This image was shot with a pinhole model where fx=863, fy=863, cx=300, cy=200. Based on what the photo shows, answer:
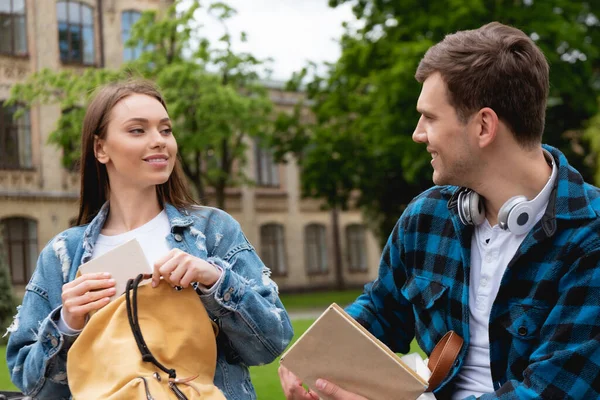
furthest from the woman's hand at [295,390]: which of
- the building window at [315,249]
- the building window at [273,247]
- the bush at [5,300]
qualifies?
the building window at [315,249]

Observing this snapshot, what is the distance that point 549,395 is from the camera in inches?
97.4

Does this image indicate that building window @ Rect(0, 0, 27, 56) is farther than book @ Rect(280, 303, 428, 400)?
Yes

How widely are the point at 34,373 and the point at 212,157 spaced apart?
80.5ft

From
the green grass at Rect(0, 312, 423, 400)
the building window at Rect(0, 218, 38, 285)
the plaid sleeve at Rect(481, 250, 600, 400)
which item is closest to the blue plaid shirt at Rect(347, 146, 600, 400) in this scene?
the plaid sleeve at Rect(481, 250, 600, 400)

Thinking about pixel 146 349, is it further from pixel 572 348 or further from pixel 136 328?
pixel 572 348

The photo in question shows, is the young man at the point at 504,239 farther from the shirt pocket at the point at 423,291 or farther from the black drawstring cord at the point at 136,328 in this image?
the black drawstring cord at the point at 136,328

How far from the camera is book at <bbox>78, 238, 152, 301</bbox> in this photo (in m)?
2.64

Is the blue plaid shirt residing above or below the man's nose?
below

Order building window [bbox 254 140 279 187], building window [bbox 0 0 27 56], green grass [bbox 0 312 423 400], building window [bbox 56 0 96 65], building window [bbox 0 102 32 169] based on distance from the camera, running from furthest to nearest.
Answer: building window [bbox 254 140 279 187]
building window [bbox 56 0 96 65]
building window [bbox 0 0 27 56]
building window [bbox 0 102 32 169]
green grass [bbox 0 312 423 400]

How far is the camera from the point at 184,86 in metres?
23.6

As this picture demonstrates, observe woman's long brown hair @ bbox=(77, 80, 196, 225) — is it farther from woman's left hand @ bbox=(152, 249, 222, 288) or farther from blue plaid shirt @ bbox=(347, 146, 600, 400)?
blue plaid shirt @ bbox=(347, 146, 600, 400)

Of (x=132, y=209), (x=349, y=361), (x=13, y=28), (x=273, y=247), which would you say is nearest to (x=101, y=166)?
(x=132, y=209)

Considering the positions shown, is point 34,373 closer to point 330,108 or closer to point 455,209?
point 455,209

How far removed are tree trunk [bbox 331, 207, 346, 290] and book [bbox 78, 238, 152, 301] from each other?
114 feet
